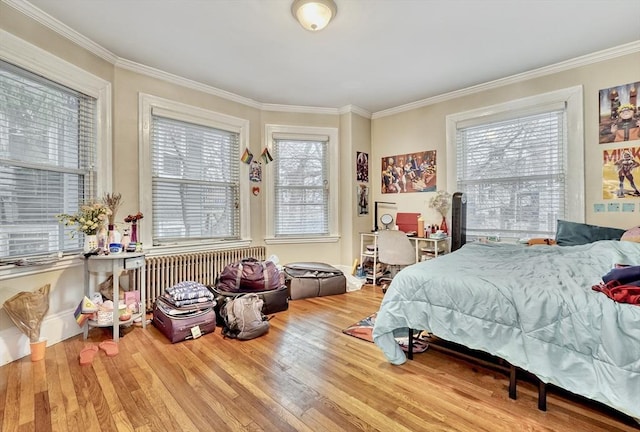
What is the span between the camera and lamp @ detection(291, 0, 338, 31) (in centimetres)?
212

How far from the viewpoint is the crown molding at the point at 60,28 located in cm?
219

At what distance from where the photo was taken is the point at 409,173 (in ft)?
14.3

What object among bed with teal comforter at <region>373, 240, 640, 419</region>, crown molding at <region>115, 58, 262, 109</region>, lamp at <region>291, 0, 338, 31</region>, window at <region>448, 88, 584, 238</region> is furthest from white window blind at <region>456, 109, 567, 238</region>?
crown molding at <region>115, 58, 262, 109</region>

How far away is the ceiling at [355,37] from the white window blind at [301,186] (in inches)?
39.6

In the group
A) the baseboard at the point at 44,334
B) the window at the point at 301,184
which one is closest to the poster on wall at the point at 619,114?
the window at the point at 301,184

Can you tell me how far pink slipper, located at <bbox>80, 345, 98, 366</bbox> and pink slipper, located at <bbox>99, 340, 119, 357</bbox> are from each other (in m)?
0.06

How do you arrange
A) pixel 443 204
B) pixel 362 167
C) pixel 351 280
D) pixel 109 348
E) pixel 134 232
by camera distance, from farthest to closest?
pixel 362 167, pixel 351 280, pixel 443 204, pixel 134 232, pixel 109 348

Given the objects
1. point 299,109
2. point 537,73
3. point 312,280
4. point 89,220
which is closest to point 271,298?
point 312,280

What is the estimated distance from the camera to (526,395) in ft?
5.67

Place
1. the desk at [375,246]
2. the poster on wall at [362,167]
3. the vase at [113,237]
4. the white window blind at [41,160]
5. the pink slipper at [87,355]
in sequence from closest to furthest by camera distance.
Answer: the pink slipper at [87,355], the white window blind at [41,160], the vase at [113,237], the desk at [375,246], the poster on wall at [362,167]

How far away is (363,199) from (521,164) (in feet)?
6.84

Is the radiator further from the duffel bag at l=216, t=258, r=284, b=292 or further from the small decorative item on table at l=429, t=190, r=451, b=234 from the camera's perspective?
the small decorative item on table at l=429, t=190, r=451, b=234

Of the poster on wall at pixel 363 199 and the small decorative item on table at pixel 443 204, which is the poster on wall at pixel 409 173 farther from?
the poster on wall at pixel 363 199

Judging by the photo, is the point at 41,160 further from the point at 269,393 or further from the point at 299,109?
the point at 299,109
